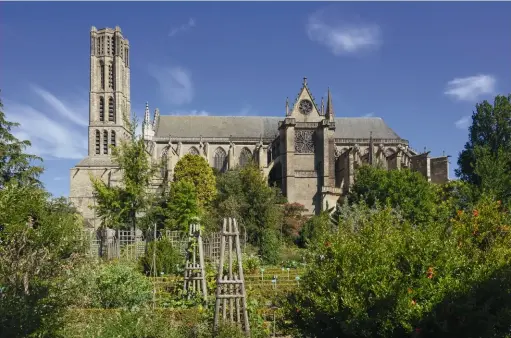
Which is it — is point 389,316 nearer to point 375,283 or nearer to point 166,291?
point 375,283

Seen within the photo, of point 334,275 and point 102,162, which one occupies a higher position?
point 102,162

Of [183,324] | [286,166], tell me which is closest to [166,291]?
[183,324]

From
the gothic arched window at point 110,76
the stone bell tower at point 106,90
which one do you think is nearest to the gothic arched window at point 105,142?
the stone bell tower at point 106,90

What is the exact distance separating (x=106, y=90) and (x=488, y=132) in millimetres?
39068

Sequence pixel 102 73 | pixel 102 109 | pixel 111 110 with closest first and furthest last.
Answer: pixel 111 110, pixel 102 109, pixel 102 73

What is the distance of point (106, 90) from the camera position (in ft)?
182

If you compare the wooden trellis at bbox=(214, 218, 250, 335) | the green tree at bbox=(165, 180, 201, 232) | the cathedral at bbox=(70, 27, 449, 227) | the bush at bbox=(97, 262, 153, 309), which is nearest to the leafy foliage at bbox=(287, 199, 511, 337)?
the wooden trellis at bbox=(214, 218, 250, 335)

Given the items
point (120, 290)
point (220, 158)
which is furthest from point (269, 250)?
point (220, 158)

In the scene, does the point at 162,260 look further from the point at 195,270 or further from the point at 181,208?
the point at 181,208

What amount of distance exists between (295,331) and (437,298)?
269 cm

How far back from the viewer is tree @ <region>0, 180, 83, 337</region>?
305 inches

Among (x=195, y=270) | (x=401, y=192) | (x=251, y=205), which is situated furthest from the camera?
(x=251, y=205)

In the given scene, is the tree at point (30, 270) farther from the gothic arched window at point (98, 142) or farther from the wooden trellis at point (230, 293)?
the gothic arched window at point (98, 142)

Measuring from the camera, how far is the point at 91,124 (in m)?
54.7
